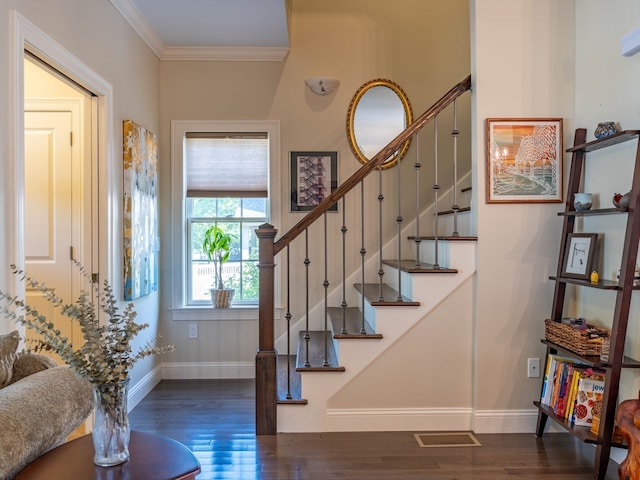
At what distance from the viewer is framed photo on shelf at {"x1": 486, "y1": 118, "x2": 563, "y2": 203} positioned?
2840 millimetres

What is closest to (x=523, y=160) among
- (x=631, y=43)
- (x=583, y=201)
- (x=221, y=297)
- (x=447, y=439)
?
(x=583, y=201)

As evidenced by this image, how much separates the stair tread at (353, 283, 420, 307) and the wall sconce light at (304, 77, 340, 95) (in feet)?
5.51

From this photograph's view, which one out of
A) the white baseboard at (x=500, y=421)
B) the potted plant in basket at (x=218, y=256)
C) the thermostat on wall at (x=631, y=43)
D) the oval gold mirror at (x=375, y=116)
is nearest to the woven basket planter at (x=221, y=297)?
the potted plant in basket at (x=218, y=256)

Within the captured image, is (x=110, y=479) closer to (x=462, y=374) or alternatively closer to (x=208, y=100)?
(x=462, y=374)

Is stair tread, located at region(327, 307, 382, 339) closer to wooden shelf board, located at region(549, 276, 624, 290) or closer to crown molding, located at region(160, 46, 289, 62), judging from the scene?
wooden shelf board, located at region(549, 276, 624, 290)

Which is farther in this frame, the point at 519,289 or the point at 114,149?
the point at 114,149

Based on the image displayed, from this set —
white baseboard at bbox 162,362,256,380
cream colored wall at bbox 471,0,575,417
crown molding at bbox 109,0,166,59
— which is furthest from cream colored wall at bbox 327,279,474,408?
crown molding at bbox 109,0,166,59

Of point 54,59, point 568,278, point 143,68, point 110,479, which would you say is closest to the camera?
point 110,479

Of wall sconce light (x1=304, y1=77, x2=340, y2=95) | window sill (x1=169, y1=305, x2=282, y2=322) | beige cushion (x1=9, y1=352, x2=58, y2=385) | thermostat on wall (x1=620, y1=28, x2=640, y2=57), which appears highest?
wall sconce light (x1=304, y1=77, x2=340, y2=95)

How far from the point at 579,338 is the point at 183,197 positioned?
10.2ft

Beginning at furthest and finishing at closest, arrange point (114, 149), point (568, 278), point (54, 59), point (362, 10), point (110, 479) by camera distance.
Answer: point (362, 10)
point (114, 149)
point (568, 278)
point (54, 59)
point (110, 479)

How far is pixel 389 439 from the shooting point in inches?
110

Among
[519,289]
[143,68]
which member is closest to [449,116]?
[519,289]

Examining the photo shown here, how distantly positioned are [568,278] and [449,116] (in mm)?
1934
